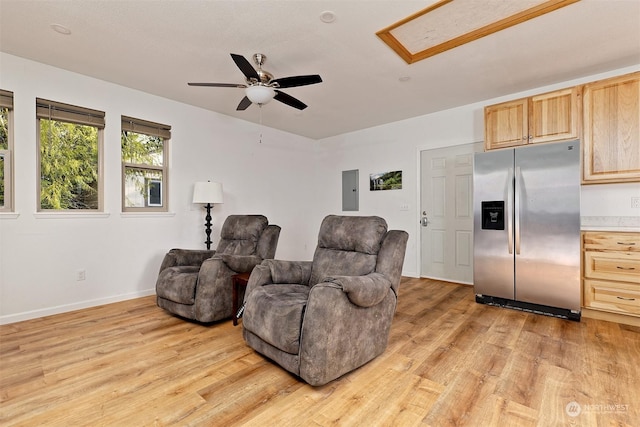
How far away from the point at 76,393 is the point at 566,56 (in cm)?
452

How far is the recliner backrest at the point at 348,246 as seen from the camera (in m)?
2.27

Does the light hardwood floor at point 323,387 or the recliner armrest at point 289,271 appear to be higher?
the recliner armrest at point 289,271

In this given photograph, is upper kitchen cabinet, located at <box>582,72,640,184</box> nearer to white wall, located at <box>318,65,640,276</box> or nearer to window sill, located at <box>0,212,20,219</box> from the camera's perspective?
white wall, located at <box>318,65,640,276</box>

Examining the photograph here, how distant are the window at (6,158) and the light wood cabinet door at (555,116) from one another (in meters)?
5.08

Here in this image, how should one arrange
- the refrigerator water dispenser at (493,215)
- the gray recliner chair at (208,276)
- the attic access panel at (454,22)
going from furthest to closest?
the refrigerator water dispenser at (493,215)
the gray recliner chair at (208,276)
the attic access panel at (454,22)

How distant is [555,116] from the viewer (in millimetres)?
3043

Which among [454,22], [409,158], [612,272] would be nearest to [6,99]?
[454,22]

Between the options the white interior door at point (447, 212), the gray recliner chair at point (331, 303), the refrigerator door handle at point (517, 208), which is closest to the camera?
the gray recliner chair at point (331, 303)

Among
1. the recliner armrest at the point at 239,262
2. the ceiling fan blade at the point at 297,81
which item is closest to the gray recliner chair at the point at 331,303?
the recliner armrest at the point at 239,262

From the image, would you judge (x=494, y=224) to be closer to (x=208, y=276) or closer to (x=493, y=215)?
(x=493, y=215)

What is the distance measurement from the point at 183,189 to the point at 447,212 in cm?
366

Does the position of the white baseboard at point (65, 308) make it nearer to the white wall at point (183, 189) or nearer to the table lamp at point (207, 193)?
the white wall at point (183, 189)

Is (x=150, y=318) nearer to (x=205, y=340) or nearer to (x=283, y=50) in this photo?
(x=205, y=340)

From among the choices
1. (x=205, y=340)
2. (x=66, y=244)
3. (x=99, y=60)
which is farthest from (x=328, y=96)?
(x=66, y=244)
